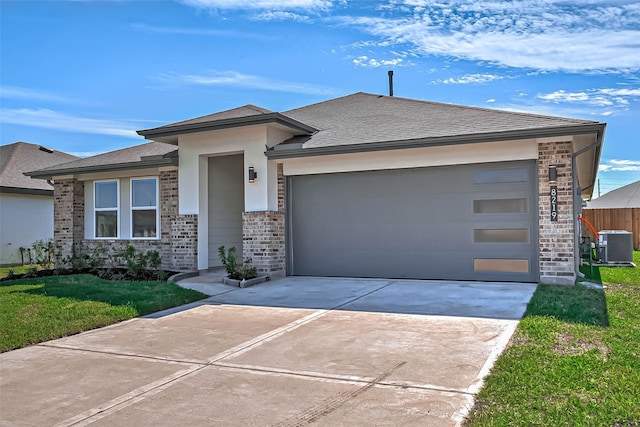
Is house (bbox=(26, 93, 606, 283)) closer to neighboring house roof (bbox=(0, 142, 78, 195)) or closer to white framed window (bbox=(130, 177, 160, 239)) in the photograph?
white framed window (bbox=(130, 177, 160, 239))

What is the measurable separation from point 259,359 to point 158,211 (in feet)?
29.5

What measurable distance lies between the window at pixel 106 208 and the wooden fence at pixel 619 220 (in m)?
19.1

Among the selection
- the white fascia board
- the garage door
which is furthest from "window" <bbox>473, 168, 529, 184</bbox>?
the white fascia board

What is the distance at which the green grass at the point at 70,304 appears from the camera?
6.74 meters

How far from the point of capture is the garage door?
9.81 meters

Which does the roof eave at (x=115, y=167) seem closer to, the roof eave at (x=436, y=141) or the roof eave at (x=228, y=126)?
the roof eave at (x=228, y=126)

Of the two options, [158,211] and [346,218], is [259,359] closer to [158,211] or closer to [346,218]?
[346,218]

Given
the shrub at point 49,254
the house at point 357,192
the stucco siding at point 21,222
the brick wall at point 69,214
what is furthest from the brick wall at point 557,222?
the stucco siding at point 21,222

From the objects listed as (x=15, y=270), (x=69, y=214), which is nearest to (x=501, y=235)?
(x=69, y=214)

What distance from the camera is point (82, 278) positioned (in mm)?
11570

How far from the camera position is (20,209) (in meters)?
17.8

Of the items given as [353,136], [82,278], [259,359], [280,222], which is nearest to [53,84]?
[82,278]

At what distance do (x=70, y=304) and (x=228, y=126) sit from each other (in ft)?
16.2

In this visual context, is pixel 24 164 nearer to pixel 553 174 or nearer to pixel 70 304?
pixel 70 304
